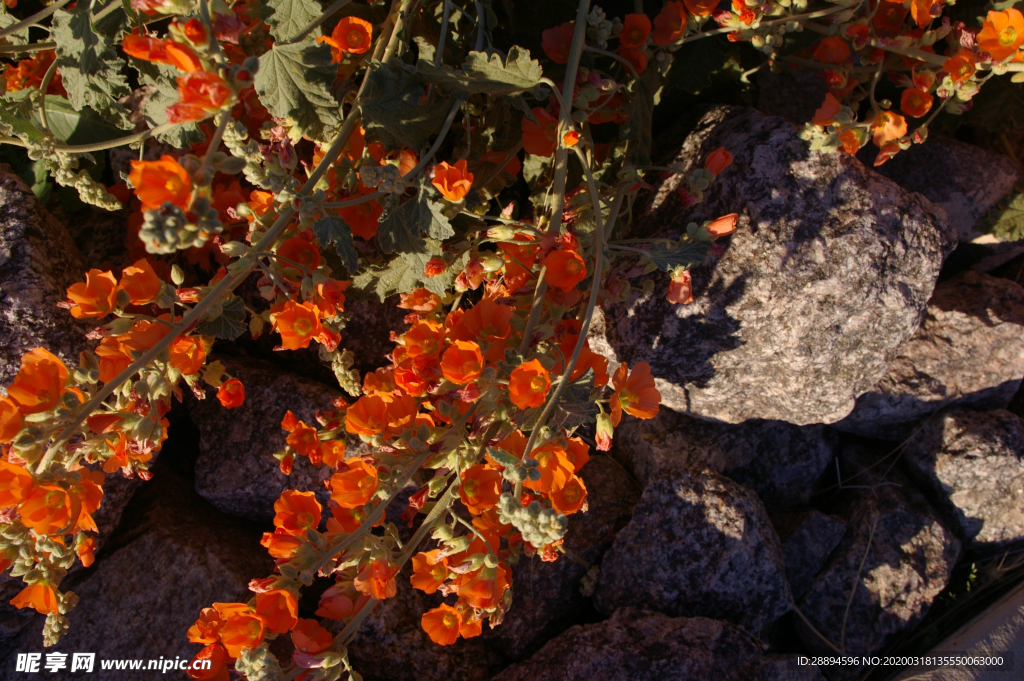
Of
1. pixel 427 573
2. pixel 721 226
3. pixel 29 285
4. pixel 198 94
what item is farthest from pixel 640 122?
pixel 29 285

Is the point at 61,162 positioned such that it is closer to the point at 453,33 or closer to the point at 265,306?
the point at 265,306

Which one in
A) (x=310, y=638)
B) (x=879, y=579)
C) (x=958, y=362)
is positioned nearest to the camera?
(x=310, y=638)

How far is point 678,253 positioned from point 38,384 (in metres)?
1.83

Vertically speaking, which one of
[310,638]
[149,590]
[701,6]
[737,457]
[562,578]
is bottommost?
[149,590]

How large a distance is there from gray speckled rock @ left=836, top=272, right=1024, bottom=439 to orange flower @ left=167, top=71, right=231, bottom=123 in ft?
9.14

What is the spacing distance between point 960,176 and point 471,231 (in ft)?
8.31

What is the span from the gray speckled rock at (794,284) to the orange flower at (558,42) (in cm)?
75

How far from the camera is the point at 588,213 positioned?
2205mm

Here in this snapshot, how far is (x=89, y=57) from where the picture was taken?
6.99ft

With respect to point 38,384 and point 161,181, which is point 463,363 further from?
point 38,384

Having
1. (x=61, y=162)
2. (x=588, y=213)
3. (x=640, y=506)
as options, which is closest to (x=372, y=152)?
(x=588, y=213)

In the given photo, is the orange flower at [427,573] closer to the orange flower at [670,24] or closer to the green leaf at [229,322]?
the green leaf at [229,322]

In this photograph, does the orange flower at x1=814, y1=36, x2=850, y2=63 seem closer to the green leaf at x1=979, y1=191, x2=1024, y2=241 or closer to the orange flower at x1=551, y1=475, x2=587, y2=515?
the green leaf at x1=979, y1=191, x2=1024, y2=241

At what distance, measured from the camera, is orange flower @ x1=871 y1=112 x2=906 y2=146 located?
229 centimetres
